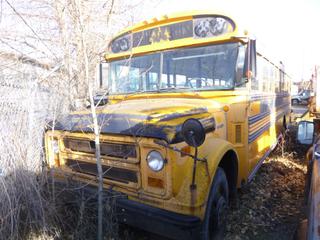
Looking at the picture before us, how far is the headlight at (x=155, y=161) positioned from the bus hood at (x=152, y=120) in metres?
0.16

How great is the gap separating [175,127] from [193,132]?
203mm

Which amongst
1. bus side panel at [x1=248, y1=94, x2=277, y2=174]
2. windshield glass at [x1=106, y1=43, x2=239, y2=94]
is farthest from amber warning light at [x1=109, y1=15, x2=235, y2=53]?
bus side panel at [x1=248, y1=94, x2=277, y2=174]

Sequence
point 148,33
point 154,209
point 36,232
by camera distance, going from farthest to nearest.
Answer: point 148,33, point 36,232, point 154,209

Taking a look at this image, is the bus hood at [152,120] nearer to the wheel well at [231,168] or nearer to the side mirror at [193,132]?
the side mirror at [193,132]

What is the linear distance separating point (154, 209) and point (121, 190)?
42 centimetres

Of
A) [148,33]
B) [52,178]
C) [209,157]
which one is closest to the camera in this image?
[209,157]

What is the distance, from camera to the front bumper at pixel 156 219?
216 centimetres

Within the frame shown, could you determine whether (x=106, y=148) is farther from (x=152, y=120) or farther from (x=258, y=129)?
(x=258, y=129)

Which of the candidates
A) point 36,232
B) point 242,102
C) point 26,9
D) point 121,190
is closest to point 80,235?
point 36,232

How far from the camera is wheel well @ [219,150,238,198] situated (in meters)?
3.02

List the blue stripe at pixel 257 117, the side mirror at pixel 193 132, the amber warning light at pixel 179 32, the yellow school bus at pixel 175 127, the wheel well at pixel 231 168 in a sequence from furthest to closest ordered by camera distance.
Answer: the blue stripe at pixel 257 117 < the amber warning light at pixel 179 32 < the wheel well at pixel 231 168 < the yellow school bus at pixel 175 127 < the side mirror at pixel 193 132

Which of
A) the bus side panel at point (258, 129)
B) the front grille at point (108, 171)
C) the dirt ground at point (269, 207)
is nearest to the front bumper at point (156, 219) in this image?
the front grille at point (108, 171)

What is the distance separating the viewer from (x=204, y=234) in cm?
237

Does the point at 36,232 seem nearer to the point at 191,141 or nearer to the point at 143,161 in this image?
the point at 143,161
